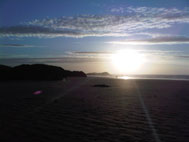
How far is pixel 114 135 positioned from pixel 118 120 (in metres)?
2.12

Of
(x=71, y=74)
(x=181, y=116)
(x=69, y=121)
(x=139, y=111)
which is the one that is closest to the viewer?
(x=69, y=121)

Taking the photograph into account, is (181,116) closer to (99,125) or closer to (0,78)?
(99,125)

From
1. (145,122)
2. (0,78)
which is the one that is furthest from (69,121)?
(0,78)

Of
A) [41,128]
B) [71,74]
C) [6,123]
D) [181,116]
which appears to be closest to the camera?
[41,128]

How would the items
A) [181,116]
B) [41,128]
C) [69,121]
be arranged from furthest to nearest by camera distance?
[181,116] < [69,121] < [41,128]

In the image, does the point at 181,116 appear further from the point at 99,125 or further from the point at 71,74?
the point at 71,74

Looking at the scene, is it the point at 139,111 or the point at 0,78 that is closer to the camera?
the point at 139,111

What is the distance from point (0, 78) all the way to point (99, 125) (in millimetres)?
28829

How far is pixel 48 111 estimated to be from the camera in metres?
10.8

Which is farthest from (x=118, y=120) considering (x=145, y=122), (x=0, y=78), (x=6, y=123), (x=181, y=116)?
(x=0, y=78)

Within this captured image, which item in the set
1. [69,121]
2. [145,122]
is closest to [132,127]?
[145,122]

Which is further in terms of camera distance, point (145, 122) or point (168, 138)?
point (145, 122)

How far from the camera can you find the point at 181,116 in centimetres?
1018

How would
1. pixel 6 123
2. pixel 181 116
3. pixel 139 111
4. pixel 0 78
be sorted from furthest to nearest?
pixel 0 78 < pixel 139 111 < pixel 181 116 < pixel 6 123
